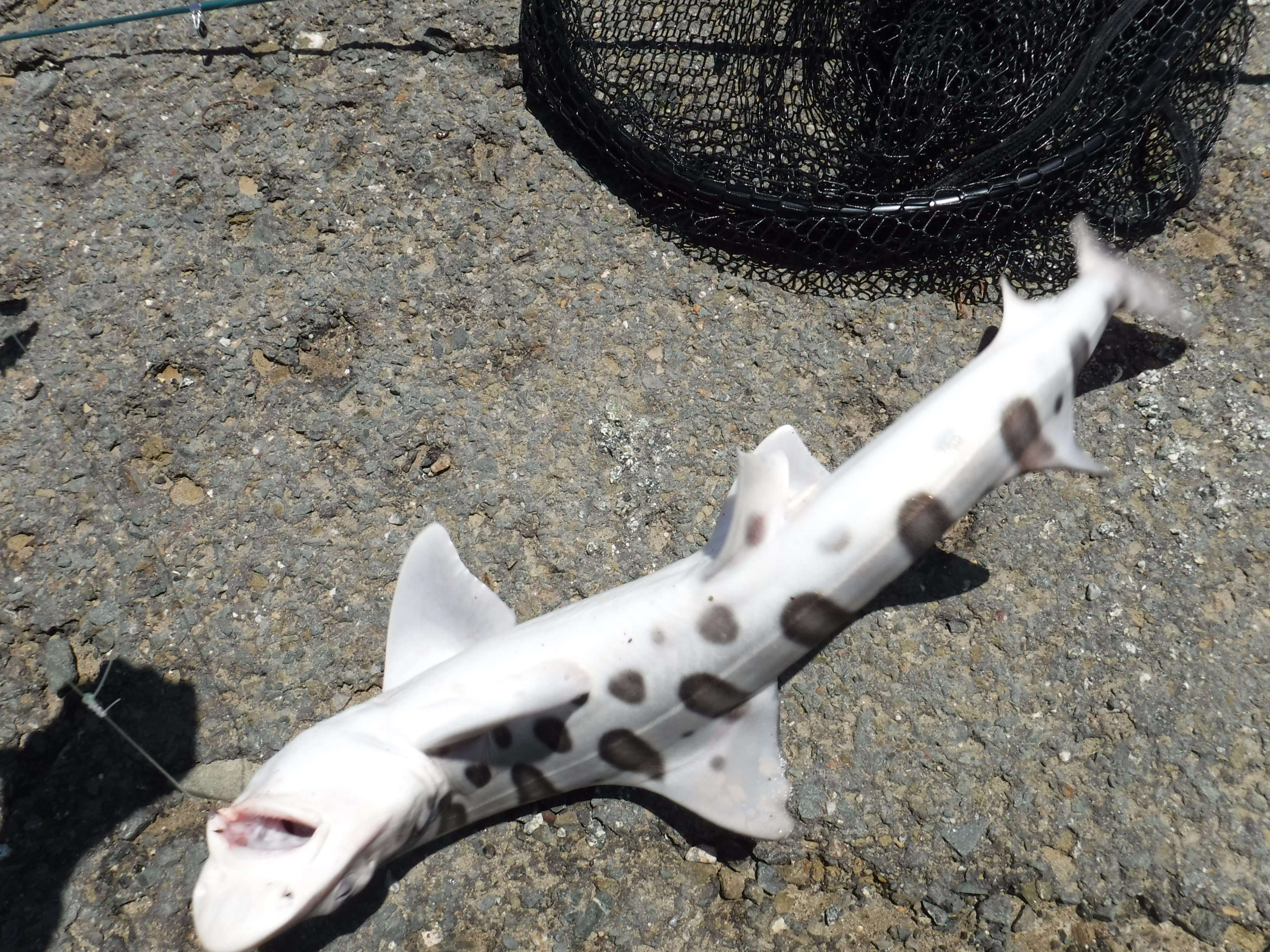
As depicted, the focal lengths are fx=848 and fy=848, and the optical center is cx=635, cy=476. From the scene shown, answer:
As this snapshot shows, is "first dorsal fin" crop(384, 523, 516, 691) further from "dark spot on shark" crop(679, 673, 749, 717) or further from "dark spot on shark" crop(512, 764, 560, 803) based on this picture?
"dark spot on shark" crop(679, 673, 749, 717)

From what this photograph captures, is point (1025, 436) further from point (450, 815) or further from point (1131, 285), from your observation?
point (450, 815)

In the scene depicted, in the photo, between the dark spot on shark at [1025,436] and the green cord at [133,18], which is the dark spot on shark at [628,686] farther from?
the green cord at [133,18]

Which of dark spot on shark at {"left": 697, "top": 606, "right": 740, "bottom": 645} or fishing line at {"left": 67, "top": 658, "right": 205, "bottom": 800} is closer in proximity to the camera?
dark spot on shark at {"left": 697, "top": 606, "right": 740, "bottom": 645}

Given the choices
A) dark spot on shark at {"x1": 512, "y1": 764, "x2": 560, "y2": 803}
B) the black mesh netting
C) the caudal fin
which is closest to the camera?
dark spot on shark at {"x1": 512, "y1": 764, "x2": 560, "y2": 803}

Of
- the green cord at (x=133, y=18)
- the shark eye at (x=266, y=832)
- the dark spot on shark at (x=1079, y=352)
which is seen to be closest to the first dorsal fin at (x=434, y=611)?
the shark eye at (x=266, y=832)

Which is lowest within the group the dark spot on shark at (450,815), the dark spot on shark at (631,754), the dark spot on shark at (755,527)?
the dark spot on shark at (450,815)

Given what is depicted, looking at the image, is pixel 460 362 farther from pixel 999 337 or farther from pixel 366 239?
pixel 999 337

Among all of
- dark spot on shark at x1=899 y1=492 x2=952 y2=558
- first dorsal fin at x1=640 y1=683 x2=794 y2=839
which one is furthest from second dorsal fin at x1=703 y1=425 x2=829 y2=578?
first dorsal fin at x1=640 y1=683 x2=794 y2=839
